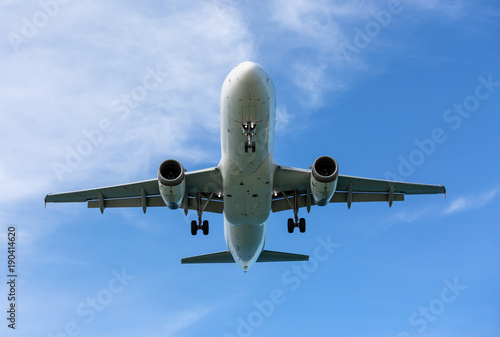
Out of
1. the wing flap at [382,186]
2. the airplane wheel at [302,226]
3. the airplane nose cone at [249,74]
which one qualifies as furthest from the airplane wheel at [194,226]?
the airplane nose cone at [249,74]

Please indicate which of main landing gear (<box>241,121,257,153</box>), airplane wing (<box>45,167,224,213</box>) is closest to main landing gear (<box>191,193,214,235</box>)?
airplane wing (<box>45,167,224,213</box>)

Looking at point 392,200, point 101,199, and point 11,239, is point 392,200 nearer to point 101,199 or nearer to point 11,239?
point 101,199

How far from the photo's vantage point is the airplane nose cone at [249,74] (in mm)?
24766

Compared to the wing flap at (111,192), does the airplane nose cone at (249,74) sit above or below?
above

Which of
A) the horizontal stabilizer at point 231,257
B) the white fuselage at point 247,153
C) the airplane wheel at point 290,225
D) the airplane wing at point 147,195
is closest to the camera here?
the white fuselage at point 247,153

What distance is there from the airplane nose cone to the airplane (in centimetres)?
4

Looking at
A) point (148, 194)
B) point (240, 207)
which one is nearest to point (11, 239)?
point (148, 194)

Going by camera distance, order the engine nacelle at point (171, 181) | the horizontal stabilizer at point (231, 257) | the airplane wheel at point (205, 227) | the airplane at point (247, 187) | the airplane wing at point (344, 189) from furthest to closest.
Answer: the horizontal stabilizer at point (231, 257) < the airplane wheel at point (205, 227) < the airplane wing at point (344, 189) < the engine nacelle at point (171, 181) < the airplane at point (247, 187)

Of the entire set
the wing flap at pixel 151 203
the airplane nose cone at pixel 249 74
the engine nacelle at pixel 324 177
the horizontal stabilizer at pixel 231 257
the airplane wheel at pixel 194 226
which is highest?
the airplane nose cone at pixel 249 74

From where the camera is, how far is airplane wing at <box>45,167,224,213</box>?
2969 centimetres

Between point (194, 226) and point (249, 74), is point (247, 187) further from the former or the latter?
point (249, 74)

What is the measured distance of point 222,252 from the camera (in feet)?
113

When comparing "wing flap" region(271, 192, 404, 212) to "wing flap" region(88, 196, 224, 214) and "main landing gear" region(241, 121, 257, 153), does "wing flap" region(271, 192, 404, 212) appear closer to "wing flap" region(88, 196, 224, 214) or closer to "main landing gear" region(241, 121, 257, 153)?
"wing flap" region(88, 196, 224, 214)

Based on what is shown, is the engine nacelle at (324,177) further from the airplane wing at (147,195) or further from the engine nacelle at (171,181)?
the engine nacelle at (171,181)
